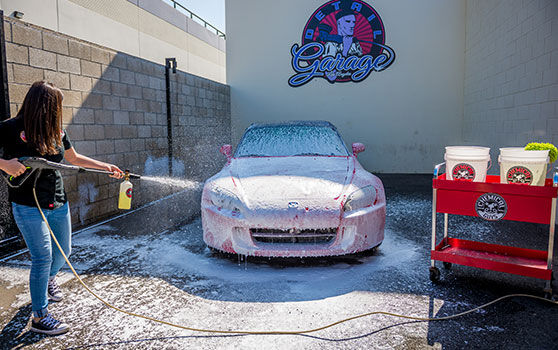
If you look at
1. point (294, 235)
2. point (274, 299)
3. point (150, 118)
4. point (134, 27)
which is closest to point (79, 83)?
point (150, 118)

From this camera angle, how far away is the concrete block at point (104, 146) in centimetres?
517

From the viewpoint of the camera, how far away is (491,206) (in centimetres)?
276

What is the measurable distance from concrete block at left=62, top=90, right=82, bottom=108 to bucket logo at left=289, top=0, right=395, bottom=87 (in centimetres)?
655

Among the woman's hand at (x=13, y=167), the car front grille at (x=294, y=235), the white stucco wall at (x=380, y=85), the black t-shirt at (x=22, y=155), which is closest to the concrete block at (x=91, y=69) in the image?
the black t-shirt at (x=22, y=155)

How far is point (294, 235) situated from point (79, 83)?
3.71 metres

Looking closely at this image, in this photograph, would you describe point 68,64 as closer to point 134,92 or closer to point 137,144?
point 134,92

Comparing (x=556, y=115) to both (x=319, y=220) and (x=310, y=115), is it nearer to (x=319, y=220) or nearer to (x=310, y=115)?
(x=319, y=220)

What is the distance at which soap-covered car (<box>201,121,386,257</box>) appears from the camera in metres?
3.09

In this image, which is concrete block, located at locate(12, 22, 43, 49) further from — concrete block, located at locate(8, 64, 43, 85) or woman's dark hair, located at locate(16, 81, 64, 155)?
woman's dark hair, located at locate(16, 81, 64, 155)

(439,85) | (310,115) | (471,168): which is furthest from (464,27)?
(471,168)

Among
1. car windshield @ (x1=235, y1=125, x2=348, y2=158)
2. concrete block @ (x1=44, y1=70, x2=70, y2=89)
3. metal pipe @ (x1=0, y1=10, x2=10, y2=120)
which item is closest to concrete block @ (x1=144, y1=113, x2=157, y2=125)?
concrete block @ (x1=44, y1=70, x2=70, y2=89)

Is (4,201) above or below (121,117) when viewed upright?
below

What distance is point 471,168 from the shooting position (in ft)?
9.34

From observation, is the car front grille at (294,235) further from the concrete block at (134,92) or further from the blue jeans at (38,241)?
the concrete block at (134,92)
